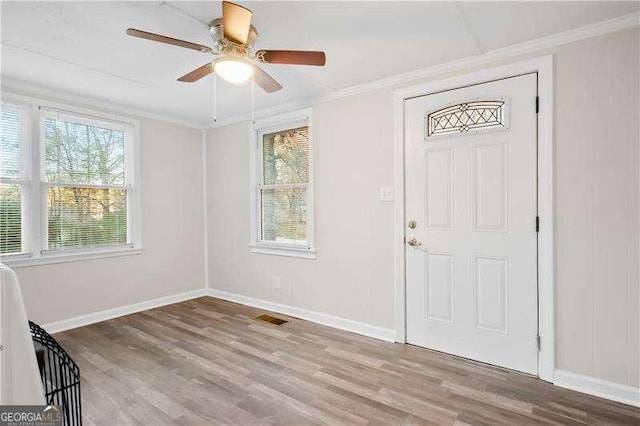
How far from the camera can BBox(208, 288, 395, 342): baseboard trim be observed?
10.2ft

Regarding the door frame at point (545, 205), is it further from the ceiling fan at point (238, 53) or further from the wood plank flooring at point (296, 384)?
the ceiling fan at point (238, 53)

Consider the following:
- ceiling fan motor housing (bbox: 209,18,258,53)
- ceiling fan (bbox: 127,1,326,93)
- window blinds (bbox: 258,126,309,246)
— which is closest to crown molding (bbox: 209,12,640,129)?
window blinds (bbox: 258,126,309,246)

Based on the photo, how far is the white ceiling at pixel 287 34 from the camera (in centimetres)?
196

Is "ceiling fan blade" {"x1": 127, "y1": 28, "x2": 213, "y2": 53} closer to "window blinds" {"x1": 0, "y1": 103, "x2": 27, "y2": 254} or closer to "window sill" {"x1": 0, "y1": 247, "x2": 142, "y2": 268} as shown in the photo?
"window blinds" {"x1": 0, "y1": 103, "x2": 27, "y2": 254}

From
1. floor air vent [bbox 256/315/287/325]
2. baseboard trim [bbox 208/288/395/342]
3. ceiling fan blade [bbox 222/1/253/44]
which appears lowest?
floor air vent [bbox 256/315/287/325]

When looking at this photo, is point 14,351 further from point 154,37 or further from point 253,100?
point 253,100

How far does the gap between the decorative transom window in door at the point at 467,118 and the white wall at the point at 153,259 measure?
322cm

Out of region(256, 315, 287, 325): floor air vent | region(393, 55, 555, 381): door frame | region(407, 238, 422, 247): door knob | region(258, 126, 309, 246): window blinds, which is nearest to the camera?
region(393, 55, 555, 381): door frame

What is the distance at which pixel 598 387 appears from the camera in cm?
216

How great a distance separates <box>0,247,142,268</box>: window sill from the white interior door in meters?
3.21

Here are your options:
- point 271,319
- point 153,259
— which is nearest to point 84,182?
point 153,259

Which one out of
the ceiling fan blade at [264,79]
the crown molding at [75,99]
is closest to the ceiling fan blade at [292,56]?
the ceiling fan blade at [264,79]

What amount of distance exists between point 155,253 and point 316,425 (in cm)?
313

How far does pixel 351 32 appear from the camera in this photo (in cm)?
222
